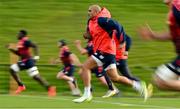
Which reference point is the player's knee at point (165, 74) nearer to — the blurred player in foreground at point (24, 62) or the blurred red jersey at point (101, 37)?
the blurred red jersey at point (101, 37)

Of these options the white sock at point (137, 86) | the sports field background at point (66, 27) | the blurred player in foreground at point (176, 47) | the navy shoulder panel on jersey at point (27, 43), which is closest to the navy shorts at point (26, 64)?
the navy shoulder panel on jersey at point (27, 43)

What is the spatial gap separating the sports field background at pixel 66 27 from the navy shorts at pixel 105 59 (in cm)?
516

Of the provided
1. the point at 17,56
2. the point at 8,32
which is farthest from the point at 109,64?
the point at 8,32

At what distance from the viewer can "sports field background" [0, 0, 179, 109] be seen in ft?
72.0

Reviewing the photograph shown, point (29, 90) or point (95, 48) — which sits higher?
point (95, 48)

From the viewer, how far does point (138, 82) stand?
1585 centimetres

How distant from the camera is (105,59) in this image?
48.3 ft

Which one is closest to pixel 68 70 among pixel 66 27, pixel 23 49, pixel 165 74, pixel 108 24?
pixel 23 49

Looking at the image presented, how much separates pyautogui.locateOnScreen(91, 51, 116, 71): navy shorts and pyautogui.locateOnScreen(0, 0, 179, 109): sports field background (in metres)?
5.16

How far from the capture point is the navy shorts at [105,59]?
1457 centimetres

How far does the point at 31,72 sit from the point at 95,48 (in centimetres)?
482

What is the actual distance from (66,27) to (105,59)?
1326cm

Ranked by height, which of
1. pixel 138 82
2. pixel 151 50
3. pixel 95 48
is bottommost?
pixel 151 50

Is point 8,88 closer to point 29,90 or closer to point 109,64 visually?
point 29,90
